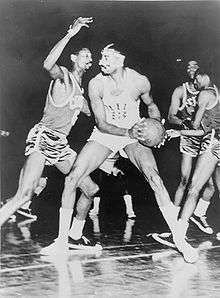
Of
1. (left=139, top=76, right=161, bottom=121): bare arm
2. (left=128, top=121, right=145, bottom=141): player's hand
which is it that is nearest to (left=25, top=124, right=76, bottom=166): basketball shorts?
(left=128, top=121, right=145, bottom=141): player's hand

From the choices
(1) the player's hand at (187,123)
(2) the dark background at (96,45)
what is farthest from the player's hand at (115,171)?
(1) the player's hand at (187,123)

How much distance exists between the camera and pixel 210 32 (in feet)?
11.9

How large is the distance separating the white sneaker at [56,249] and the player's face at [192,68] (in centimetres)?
171

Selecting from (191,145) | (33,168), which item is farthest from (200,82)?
(33,168)

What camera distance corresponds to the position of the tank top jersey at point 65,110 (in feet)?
11.5

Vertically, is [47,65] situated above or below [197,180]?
above

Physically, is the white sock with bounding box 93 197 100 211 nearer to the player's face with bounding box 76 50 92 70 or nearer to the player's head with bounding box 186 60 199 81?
Answer: the player's face with bounding box 76 50 92 70

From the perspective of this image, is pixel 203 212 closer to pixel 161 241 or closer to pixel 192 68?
pixel 161 241

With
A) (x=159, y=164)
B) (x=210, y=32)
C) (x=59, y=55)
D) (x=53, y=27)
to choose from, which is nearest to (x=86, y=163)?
(x=159, y=164)

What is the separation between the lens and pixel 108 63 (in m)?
3.54

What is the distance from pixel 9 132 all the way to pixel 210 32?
182 cm

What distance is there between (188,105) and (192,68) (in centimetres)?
31

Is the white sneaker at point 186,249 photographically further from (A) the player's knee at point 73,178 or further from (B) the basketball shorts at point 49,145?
(B) the basketball shorts at point 49,145

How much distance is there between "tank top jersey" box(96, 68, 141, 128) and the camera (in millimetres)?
3547
